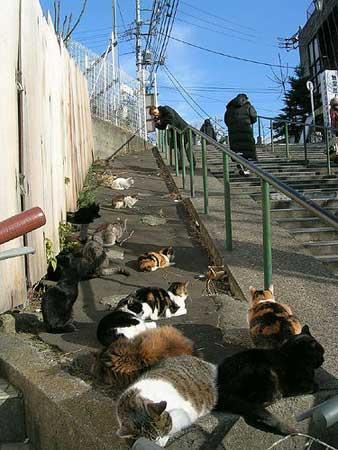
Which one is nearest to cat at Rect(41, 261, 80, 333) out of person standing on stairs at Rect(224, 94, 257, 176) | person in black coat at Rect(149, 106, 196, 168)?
person standing on stairs at Rect(224, 94, 257, 176)

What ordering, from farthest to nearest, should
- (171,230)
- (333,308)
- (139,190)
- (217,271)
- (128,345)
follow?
(139,190), (171,230), (217,271), (333,308), (128,345)

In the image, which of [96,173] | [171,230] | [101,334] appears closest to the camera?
[101,334]

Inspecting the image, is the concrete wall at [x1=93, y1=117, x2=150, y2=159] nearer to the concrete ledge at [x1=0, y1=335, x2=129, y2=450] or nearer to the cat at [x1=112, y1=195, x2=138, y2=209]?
the cat at [x1=112, y1=195, x2=138, y2=209]

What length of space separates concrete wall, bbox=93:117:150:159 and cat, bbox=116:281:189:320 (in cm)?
1040

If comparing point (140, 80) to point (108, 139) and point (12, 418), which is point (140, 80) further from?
point (12, 418)

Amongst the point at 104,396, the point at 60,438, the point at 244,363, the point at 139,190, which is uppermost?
the point at 139,190

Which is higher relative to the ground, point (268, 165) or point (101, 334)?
point (268, 165)

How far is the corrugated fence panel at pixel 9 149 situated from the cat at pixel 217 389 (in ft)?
5.40

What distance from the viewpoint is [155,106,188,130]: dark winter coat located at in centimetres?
1219

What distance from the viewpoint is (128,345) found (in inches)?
109

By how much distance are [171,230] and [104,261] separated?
1.96 m

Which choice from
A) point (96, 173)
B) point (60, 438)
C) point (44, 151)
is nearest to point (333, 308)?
point (60, 438)

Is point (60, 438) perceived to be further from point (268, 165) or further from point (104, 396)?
point (268, 165)

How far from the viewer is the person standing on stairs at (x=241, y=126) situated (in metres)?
10.9
